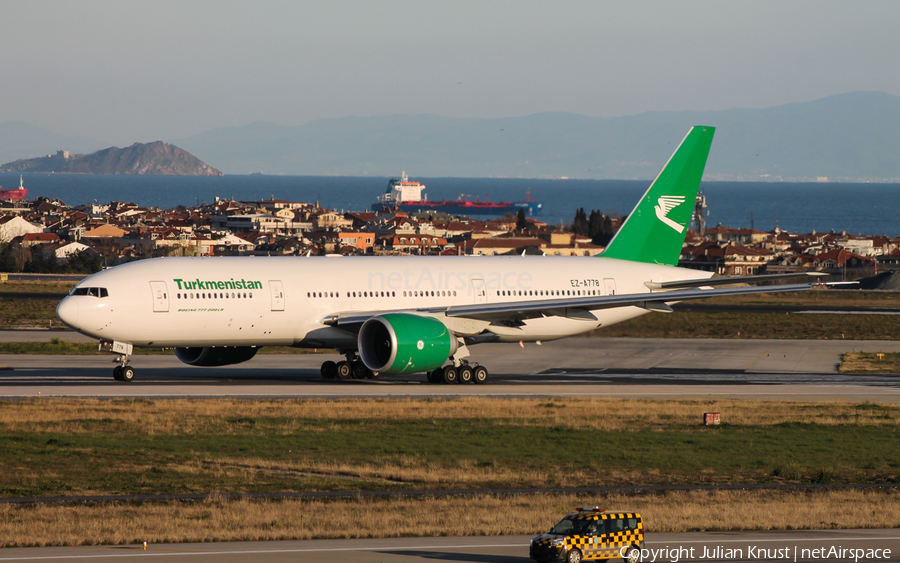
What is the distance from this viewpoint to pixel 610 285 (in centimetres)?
4556

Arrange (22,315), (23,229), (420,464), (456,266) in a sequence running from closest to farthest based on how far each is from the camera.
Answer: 1. (420,464)
2. (456,266)
3. (22,315)
4. (23,229)

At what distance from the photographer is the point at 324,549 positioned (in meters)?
16.7

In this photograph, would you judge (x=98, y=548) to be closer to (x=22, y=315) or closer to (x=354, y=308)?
(x=354, y=308)

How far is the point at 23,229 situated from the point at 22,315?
11867 cm

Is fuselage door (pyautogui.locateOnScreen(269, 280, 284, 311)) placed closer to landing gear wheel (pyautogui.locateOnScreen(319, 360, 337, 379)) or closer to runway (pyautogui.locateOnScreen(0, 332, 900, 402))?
runway (pyautogui.locateOnScreen(0, 332, 900, 402))

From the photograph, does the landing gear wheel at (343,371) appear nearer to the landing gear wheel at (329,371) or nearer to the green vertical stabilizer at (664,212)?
the landing gear wheel at (329,371)

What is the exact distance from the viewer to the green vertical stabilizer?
48.2 metres

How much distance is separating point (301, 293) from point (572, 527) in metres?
25.2

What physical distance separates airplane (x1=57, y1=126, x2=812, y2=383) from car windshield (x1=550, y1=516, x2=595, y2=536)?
21.5 m

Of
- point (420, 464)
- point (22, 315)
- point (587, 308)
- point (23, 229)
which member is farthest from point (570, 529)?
point (23, 229)

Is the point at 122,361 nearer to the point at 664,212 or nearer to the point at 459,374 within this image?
the point at 459,374

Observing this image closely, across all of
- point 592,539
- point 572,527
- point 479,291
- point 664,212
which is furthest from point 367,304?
point 592,539

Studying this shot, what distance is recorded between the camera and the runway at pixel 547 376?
123ft

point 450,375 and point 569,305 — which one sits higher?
point 569,305
